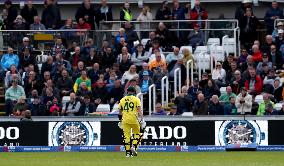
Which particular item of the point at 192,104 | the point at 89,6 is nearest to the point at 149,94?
the point at 192,104

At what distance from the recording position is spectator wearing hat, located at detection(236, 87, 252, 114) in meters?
30.1

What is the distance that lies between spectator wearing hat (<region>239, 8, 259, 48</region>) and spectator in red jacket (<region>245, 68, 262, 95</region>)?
352 cm

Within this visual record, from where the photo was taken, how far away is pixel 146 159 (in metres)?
25.3

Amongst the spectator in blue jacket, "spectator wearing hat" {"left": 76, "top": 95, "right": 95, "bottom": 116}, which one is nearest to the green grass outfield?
"spectator wearing hat" {"left": 76, "top": 95, "right": 95, "bottom": 116}

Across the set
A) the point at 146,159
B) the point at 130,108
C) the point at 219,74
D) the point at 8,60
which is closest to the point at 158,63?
the point at 219,74

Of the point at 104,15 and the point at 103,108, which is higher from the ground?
the point at 104,15

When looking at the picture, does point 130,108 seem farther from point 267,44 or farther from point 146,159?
point 267,44

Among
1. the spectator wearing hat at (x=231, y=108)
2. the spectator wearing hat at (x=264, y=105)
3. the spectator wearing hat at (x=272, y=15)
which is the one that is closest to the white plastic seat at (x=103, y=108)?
the spectator wearing hat at (x=231, y=108)

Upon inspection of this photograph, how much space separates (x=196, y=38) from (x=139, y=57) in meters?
2.06

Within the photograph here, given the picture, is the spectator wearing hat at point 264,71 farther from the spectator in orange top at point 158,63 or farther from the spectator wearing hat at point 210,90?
the spectator in orange top at point 158,63

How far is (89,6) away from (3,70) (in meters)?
4.10

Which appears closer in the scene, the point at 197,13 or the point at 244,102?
the point at 244,102

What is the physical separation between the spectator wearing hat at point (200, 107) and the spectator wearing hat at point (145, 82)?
1.93 meters

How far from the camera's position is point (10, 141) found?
30781mm
